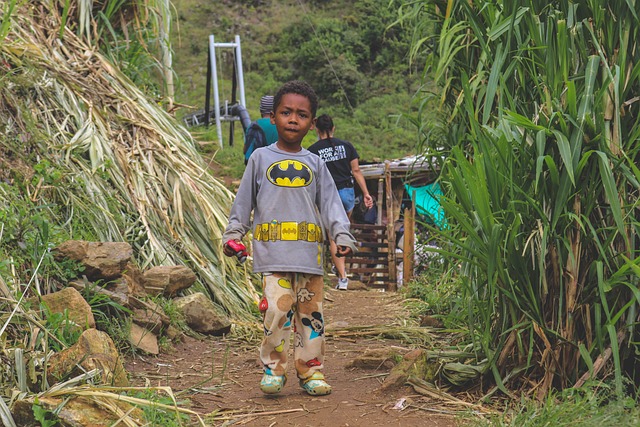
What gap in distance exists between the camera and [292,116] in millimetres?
3734

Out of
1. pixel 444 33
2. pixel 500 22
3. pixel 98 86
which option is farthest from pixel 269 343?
pixel 98 86

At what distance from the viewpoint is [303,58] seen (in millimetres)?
22797

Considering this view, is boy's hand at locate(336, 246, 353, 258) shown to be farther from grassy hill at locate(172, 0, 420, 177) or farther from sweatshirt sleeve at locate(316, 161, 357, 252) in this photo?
grassy hill at locate(172, 0, 420, 177)

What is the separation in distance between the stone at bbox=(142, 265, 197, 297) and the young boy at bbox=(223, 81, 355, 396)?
1399 mm

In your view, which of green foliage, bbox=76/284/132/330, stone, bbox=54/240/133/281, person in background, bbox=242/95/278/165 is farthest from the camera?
person in background, bbox=242/95/278/165

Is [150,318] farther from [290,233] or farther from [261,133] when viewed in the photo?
[261,133]

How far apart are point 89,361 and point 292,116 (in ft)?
4.55

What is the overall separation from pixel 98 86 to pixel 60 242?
2337 mm

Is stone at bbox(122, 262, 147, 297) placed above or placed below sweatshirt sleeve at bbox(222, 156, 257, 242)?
below

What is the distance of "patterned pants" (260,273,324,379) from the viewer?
3654 millimetres

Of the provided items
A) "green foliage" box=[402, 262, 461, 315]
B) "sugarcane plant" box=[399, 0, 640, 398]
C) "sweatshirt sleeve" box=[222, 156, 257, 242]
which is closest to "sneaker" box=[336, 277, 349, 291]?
"green foliage" box=[402, 262, 461, 315]

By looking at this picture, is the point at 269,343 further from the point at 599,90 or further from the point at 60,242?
the point at 599,90

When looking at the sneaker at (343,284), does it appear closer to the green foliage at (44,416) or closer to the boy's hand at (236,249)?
the boy's hand at (236,249)

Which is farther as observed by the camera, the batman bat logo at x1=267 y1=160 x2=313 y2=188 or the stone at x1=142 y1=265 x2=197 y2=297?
the stone at x1=142 y1=265 x2=197 y2=297
